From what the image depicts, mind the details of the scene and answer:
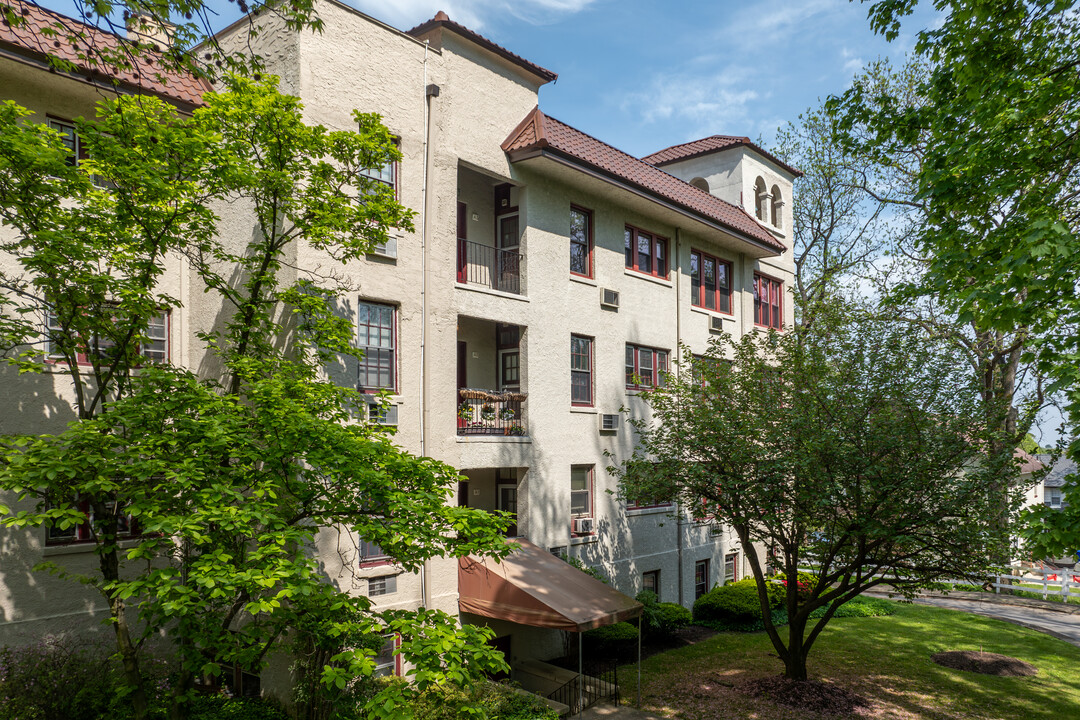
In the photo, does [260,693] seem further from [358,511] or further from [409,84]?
[409,84]

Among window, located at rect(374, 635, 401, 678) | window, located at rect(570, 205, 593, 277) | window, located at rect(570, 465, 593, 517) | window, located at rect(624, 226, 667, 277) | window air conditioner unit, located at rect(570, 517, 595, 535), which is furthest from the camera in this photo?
window, located at rect(624, 226, 667, 277)

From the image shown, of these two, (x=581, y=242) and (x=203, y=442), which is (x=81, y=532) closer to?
(x=203, y=442)

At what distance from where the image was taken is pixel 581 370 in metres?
19.1

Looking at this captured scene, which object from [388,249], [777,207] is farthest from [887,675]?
[777,207]

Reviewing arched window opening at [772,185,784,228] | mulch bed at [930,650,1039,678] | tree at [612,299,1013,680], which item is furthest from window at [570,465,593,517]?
arched window opening at [772,185,784,228]

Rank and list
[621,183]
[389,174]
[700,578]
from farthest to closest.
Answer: [700,578] → [621,183] → [389,174]

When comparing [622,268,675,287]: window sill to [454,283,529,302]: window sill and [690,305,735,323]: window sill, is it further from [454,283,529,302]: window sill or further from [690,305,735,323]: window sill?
[454,283,529,302]: window sill

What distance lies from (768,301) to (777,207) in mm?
4129

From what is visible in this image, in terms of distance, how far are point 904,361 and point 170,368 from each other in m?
13.8

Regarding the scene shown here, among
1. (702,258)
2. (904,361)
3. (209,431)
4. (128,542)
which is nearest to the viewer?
(209,431)

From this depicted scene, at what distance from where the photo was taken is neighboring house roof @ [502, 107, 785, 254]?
16984mm

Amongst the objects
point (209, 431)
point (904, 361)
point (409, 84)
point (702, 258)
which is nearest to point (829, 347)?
point (904, 361)

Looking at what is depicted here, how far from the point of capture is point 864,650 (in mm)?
20016

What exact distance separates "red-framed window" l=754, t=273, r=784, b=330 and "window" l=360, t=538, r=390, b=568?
17909 millimetres
